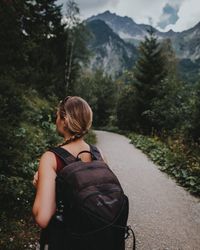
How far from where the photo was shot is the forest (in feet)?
17.9

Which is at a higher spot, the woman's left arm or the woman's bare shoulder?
the woman's bare shoulder

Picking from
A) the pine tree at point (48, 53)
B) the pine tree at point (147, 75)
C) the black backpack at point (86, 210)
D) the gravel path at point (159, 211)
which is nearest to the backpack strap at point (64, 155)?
the black backpack at point (86, 210)

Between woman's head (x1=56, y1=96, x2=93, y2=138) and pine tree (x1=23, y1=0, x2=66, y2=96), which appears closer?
woman's head (x1=56, y1=96, x2=93, y2=138)

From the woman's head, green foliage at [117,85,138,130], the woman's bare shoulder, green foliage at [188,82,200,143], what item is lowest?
green foliage at [117,85,138,130]

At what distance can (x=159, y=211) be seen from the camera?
271 inches

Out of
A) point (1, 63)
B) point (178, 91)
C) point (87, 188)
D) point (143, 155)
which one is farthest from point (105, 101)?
point (87, 188)

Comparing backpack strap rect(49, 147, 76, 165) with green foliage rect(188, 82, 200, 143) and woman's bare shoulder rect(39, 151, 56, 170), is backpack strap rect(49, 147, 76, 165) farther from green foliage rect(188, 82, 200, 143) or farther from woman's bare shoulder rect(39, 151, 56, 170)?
green foliage rect(188, 82, 200, 143)

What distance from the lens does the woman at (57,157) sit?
1.96 meters

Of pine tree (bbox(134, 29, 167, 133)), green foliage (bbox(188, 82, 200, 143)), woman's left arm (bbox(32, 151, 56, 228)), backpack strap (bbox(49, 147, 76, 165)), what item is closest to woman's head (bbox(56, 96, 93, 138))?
backpack strap (bbox(49, 147, 76, 165))

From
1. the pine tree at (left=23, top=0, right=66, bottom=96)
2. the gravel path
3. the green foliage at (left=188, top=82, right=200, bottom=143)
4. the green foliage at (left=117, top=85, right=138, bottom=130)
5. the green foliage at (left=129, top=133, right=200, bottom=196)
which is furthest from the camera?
the green foliage at (left=117, top=85, right=138, bottom=130)

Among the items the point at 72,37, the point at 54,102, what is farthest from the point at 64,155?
the point at 72,37

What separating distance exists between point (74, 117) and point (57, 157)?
0.32m

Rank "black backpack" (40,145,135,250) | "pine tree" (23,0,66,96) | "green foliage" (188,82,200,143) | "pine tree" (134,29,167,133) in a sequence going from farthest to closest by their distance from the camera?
1. "pine tree" (134,29,167,133)
2. "pine tree" (23,0,66,96)
3. "green foliage" (188,82,200,143)
4. "black backpack" (40,145,135,250)

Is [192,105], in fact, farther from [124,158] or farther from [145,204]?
[145,204]
